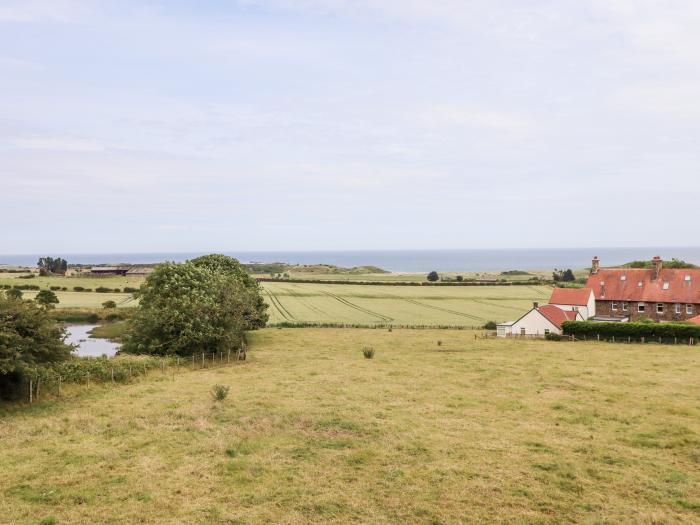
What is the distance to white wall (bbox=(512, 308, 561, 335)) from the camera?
218ft

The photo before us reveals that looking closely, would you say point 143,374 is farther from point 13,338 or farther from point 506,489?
point 506,489

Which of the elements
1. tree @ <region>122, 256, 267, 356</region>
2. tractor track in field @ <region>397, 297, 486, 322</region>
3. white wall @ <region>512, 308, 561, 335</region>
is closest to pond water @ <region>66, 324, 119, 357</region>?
tree @ <region>122, 256, 267, 356</region>

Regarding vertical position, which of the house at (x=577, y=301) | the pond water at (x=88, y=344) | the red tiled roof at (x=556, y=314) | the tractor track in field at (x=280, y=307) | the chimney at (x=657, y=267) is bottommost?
→ the pond water at (x=88, y=344)

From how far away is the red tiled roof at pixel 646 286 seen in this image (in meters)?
69.9

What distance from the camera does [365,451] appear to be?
73.9 ft

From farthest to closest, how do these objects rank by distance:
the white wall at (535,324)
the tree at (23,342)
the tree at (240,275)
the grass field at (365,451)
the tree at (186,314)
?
the white wall at (535,324), the tree at (240,275), the tree at (186,314), the tree at (23,342), the grass field at (365,451)

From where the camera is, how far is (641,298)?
72.6m

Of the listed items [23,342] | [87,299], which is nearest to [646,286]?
[23,342]

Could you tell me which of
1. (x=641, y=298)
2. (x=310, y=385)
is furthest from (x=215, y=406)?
(x=641, y=298)

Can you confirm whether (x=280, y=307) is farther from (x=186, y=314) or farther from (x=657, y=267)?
(x=657, y=267)

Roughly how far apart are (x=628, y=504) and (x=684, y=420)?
12756 millimetres

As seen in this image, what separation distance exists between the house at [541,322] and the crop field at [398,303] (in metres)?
13.9

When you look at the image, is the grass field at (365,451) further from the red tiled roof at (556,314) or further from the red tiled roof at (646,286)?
the red tiled roof at (646,286)

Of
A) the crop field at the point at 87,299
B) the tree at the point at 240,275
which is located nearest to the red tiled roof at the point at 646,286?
the tree at the point at 240,275
